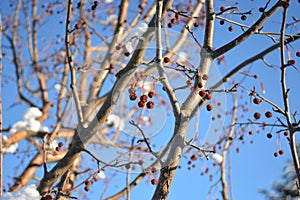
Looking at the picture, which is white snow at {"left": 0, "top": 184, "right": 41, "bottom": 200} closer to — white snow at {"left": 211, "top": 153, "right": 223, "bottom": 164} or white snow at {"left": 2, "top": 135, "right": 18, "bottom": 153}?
white snow at {"left": 211, "top": 153, "right": 223, "bottom": 164}

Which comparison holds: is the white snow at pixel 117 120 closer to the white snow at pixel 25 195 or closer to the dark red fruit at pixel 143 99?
the white snow at pixel 25 195

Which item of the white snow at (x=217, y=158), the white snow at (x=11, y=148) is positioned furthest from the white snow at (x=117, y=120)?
the white snow at (x=11, y=148)

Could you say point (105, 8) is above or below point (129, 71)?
above

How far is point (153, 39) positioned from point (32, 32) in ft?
7.94

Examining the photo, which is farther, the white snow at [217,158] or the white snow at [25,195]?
the white snow at [217,158]

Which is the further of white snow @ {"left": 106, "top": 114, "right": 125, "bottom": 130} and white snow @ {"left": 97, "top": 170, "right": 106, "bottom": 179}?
white snow @ {"left": 97, "top": 170, "right": 106, "bottom": 179}

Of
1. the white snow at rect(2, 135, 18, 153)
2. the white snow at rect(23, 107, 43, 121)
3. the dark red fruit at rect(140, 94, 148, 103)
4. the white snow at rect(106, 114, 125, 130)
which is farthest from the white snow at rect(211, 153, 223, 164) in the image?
the white snow at rect(23, 107, 43, 121)

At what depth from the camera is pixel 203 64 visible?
127 cm

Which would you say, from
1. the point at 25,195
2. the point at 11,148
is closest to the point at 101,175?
the point at 11,148

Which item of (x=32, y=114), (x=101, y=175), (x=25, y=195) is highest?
(x=32, y=114)

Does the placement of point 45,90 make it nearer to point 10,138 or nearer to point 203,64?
point 10,138

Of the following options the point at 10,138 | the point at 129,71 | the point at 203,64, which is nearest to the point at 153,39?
the point at 129,71

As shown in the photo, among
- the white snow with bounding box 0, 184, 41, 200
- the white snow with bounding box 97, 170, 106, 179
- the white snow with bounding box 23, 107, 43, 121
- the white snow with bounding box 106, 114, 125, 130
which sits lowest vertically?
the white snow with bounding box 0, 184, 41, 200

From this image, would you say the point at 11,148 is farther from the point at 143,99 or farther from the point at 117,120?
the point at 143,99
